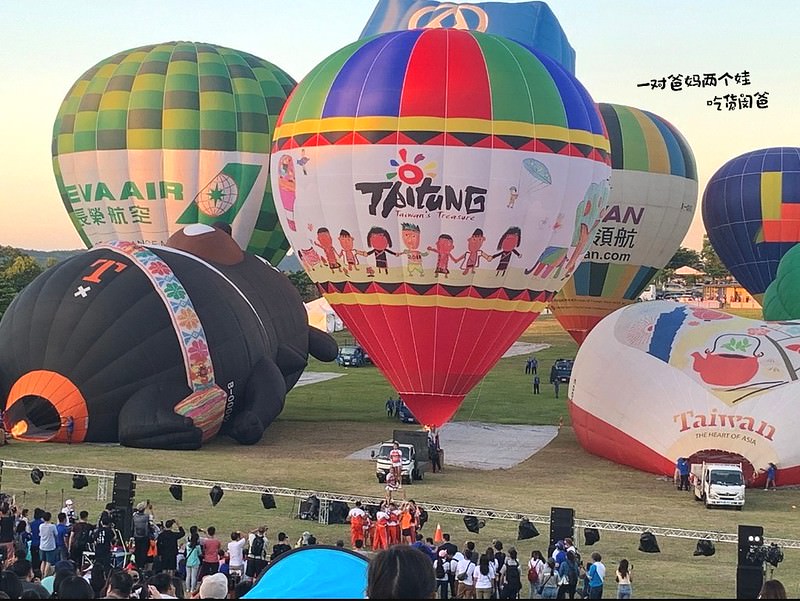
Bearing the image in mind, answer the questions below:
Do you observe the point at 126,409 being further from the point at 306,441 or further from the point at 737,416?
the point at 737,416

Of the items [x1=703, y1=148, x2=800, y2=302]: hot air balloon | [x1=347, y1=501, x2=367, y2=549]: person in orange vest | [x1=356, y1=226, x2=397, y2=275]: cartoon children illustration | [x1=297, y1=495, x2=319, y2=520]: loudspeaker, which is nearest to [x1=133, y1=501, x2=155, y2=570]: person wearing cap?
[x1=347, y1=501, x2=367, y2=549]: person in orange vest

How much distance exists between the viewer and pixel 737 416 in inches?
786

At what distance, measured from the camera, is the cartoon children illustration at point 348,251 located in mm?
20922

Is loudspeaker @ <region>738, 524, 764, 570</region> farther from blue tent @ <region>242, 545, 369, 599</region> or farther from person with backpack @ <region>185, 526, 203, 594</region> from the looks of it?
blue tent @ <region>242, 545, 369, 599</region>

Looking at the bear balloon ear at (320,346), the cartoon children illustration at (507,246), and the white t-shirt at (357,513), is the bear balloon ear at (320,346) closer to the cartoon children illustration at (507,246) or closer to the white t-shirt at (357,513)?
the cartoon children illustration at (507,246)

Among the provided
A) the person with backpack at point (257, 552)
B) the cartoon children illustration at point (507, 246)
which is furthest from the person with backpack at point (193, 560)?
the cartoon children illustration at point (507, 246)

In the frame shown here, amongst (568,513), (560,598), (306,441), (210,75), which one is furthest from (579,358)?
(210,75)

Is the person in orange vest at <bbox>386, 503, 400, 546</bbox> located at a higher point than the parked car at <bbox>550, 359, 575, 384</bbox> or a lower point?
lower

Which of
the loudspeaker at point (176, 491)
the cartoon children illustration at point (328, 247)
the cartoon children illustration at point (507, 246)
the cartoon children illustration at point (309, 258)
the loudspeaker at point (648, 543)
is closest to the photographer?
the loudspeaker at point (648, 543)

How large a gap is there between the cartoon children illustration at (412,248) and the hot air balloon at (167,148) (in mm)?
12188

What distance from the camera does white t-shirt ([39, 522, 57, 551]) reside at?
1272cm

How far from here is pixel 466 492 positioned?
63.1ft

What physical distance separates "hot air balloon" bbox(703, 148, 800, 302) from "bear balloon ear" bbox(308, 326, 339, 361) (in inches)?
657

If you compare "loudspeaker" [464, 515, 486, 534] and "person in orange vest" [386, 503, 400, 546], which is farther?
"loudspeaker" [464, 515, 486, 534]
